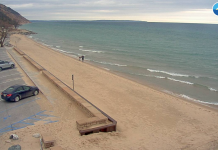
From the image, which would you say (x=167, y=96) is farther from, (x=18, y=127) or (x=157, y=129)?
(x=18, y=127)

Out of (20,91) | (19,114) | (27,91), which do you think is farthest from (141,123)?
(20,91)

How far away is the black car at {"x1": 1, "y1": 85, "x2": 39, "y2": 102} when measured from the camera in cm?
1477

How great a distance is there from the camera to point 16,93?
49.4 ft

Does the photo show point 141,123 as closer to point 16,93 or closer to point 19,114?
point 19,114

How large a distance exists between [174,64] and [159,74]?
794 cm

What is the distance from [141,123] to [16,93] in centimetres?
871

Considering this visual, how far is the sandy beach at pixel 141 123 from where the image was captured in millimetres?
10562

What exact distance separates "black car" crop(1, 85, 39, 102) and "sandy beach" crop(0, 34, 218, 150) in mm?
4530

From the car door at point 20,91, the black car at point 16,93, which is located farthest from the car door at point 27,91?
the car door at point 20,91

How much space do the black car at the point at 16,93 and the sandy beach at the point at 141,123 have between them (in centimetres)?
453

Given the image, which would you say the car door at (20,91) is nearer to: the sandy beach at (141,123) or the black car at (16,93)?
the black car at (16,93)

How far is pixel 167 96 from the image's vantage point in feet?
67.3

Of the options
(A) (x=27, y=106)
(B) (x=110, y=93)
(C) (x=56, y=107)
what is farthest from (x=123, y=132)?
(B) (x=110, y=93)

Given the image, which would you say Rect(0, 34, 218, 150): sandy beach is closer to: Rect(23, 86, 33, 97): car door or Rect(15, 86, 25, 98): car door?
Rect(15, 86, 25, 98): car door
